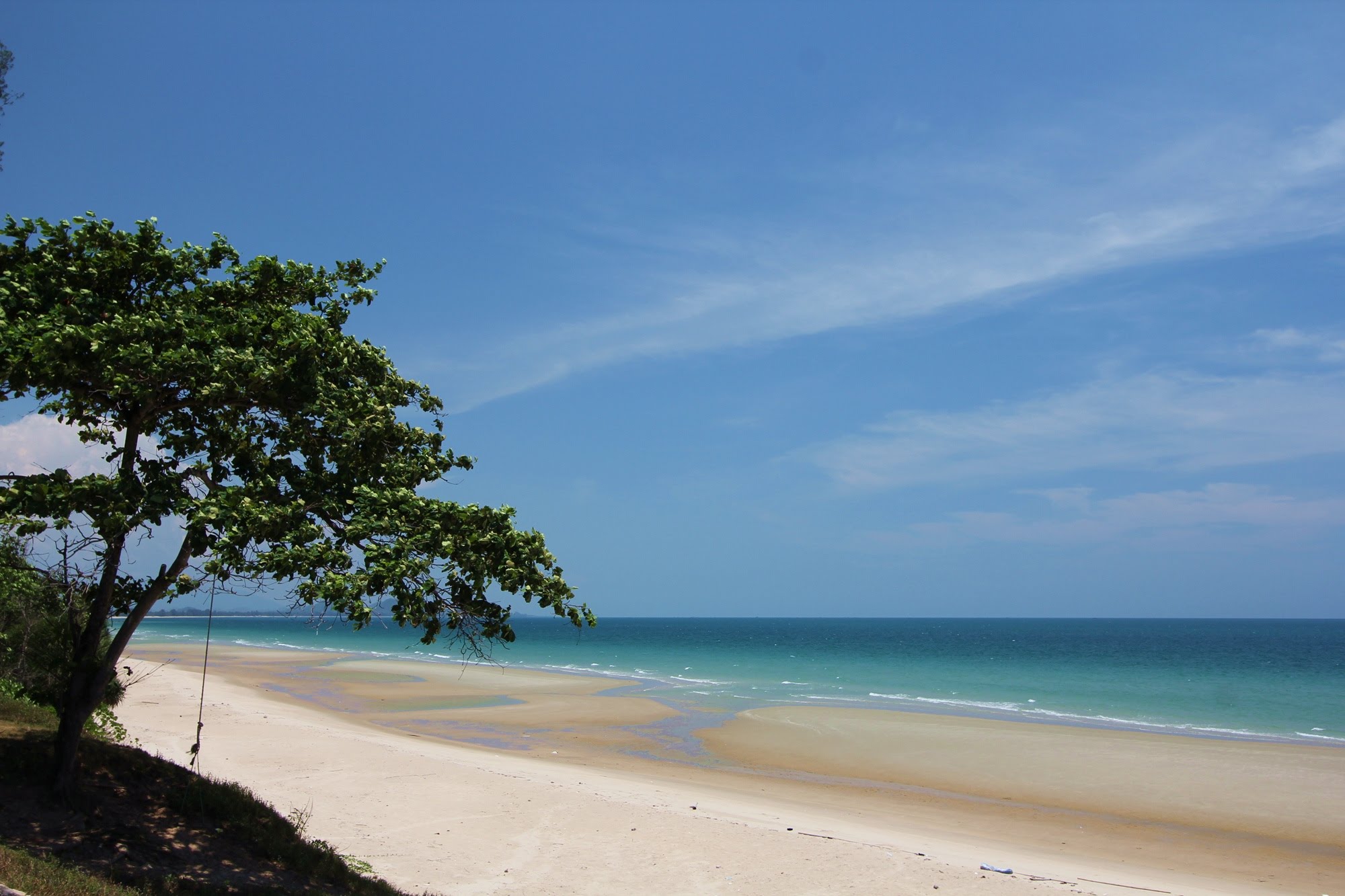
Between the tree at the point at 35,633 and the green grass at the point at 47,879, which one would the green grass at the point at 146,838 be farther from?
the tree at the point at 35,633

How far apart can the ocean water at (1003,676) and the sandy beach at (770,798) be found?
292cm

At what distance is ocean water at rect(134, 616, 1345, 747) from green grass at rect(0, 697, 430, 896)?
2414mm

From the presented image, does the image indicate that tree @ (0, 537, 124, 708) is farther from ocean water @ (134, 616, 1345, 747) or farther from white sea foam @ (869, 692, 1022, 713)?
white sea foam @ (869, 692, 1022, 713)

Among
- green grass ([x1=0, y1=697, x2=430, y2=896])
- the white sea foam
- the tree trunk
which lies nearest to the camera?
green grass ([x1=0, y1=697, x2=430, y2=896])

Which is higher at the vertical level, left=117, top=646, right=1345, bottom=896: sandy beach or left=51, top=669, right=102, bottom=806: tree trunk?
left=51, top=669, right=102, bottom=806: tree trunk

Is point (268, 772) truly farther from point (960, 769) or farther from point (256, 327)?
point (960, 769)

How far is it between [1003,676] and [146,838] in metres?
48.8

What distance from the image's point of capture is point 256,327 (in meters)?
8.23

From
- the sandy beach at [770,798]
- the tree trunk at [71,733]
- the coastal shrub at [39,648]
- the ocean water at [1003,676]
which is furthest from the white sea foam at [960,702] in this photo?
the tree trunk at [71,733]

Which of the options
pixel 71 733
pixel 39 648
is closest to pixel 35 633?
pixel 39 648

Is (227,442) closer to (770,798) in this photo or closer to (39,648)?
(39,648)

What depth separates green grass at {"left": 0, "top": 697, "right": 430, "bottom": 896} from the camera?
23.2ft

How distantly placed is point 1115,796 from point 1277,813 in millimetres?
2899

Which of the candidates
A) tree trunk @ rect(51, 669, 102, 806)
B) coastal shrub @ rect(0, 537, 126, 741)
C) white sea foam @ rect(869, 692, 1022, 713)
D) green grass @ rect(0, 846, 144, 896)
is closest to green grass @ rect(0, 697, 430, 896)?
green grass @ rect(0, 846, 144, 896)
